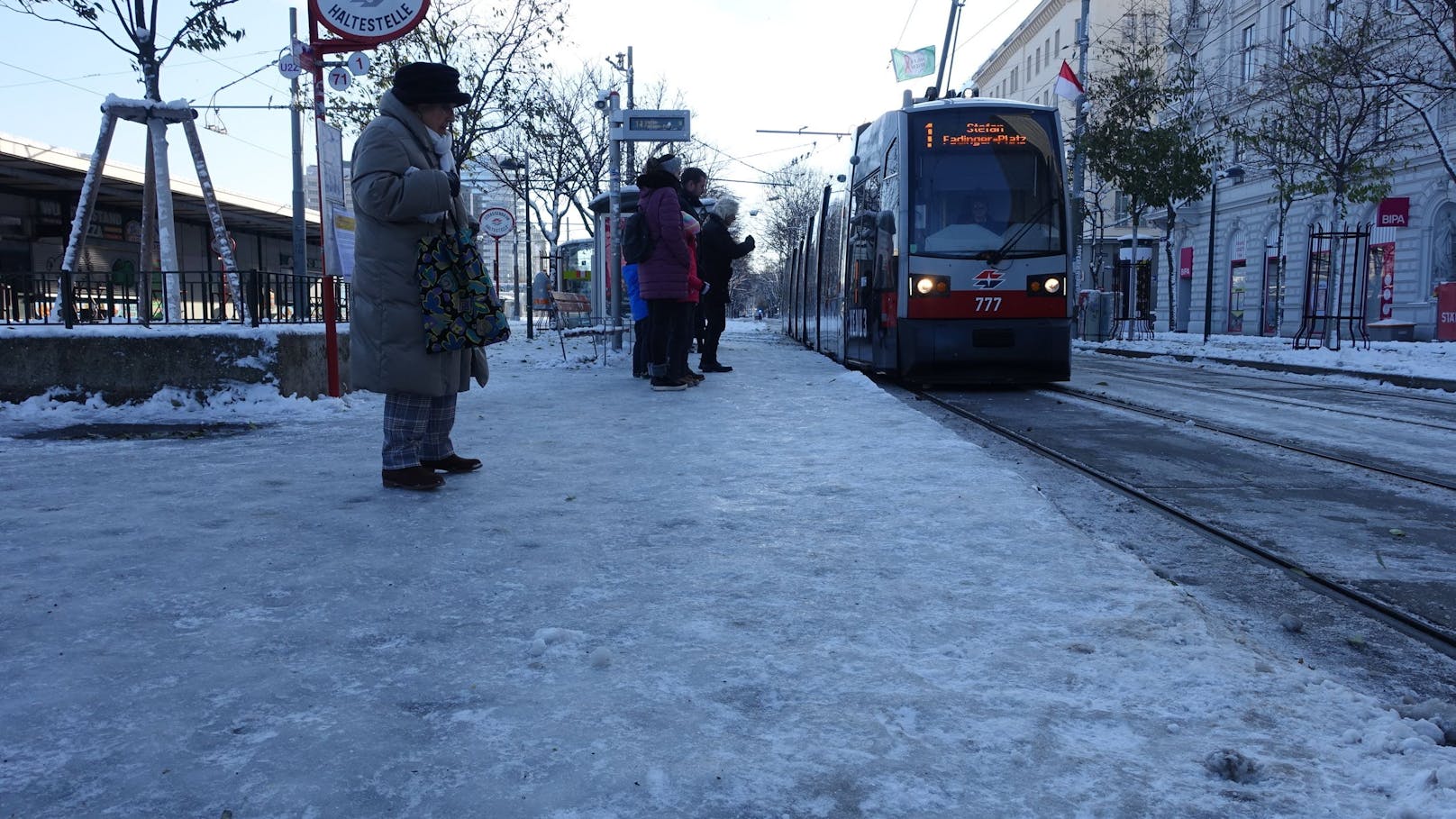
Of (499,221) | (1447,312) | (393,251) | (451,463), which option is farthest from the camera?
(499,221)

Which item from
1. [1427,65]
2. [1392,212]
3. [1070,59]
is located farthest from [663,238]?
[1070,59]

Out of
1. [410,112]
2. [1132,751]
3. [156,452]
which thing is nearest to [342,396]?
[156,452]

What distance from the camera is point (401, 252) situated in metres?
4.57

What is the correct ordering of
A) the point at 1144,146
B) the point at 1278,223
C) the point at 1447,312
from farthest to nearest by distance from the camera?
the point at 1278,223
the point at 1144,146
the point at 1447,312

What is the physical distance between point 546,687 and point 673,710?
315 mm

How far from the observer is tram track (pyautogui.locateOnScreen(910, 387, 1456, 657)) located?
112 inches

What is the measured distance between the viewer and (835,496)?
449 centimetres

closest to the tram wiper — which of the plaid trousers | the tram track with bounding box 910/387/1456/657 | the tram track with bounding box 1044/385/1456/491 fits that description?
the tram track with bounding box 1044/385/1456/491

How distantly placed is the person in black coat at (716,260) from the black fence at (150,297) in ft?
14.0

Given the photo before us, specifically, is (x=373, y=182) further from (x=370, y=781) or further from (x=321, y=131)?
(x=321, y=131)

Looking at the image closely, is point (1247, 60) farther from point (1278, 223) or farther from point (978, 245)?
point (978, 245)

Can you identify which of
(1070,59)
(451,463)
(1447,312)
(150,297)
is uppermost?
(1070,59)

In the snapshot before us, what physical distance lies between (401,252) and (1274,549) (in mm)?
3698

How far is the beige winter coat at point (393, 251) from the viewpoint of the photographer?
441 centimetres
